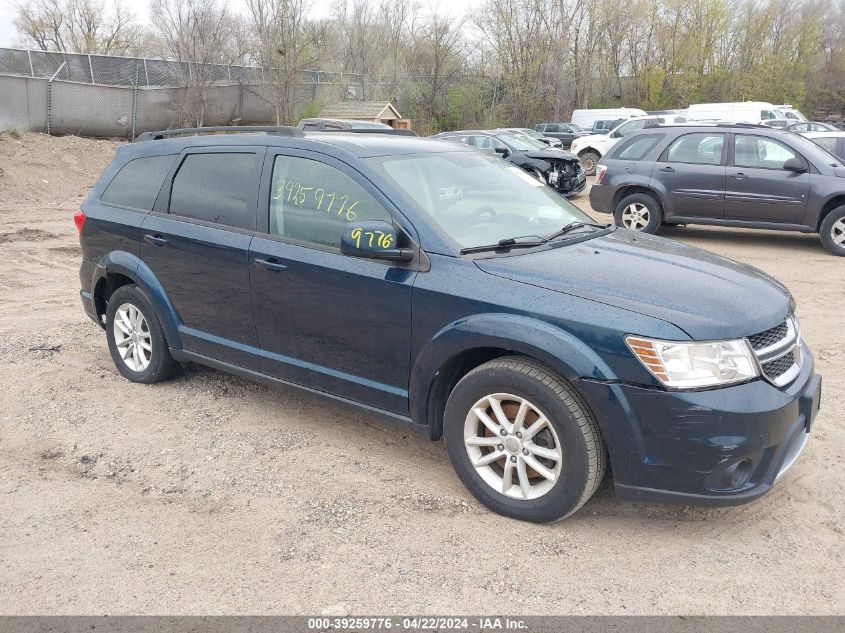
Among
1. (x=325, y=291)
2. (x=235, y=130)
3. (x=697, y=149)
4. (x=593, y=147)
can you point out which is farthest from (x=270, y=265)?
(x=593, y=147)

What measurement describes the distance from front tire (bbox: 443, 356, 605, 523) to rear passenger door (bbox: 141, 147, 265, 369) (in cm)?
150

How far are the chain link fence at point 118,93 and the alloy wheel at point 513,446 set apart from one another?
2109 centimetres

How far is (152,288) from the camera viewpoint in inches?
193

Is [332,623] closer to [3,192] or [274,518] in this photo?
[274,518]

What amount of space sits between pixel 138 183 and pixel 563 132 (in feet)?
102

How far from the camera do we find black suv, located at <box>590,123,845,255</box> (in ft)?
33.0

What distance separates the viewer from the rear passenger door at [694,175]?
34.8 feet

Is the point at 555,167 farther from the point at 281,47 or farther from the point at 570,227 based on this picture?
the point at 281,47

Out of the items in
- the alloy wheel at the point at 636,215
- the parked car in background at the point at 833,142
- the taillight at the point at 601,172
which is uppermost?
the parked car in background at the point at 833,142

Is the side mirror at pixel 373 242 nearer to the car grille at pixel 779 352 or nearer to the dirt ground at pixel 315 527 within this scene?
the dirt ground at pixel 315 527

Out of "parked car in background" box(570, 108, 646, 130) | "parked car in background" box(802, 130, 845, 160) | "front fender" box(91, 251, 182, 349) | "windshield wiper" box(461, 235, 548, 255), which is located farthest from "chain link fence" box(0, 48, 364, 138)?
"windshield wiper" box(461, 235, 548, 255)

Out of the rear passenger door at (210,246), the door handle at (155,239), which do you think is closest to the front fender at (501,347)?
the rear passenger door at (210,246)

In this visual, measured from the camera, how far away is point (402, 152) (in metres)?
4.27

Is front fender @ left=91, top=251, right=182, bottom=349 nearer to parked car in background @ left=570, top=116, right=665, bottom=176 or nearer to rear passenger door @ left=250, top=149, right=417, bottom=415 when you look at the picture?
rear passenger door @ left=250, top=149, right=417, bottom=415
